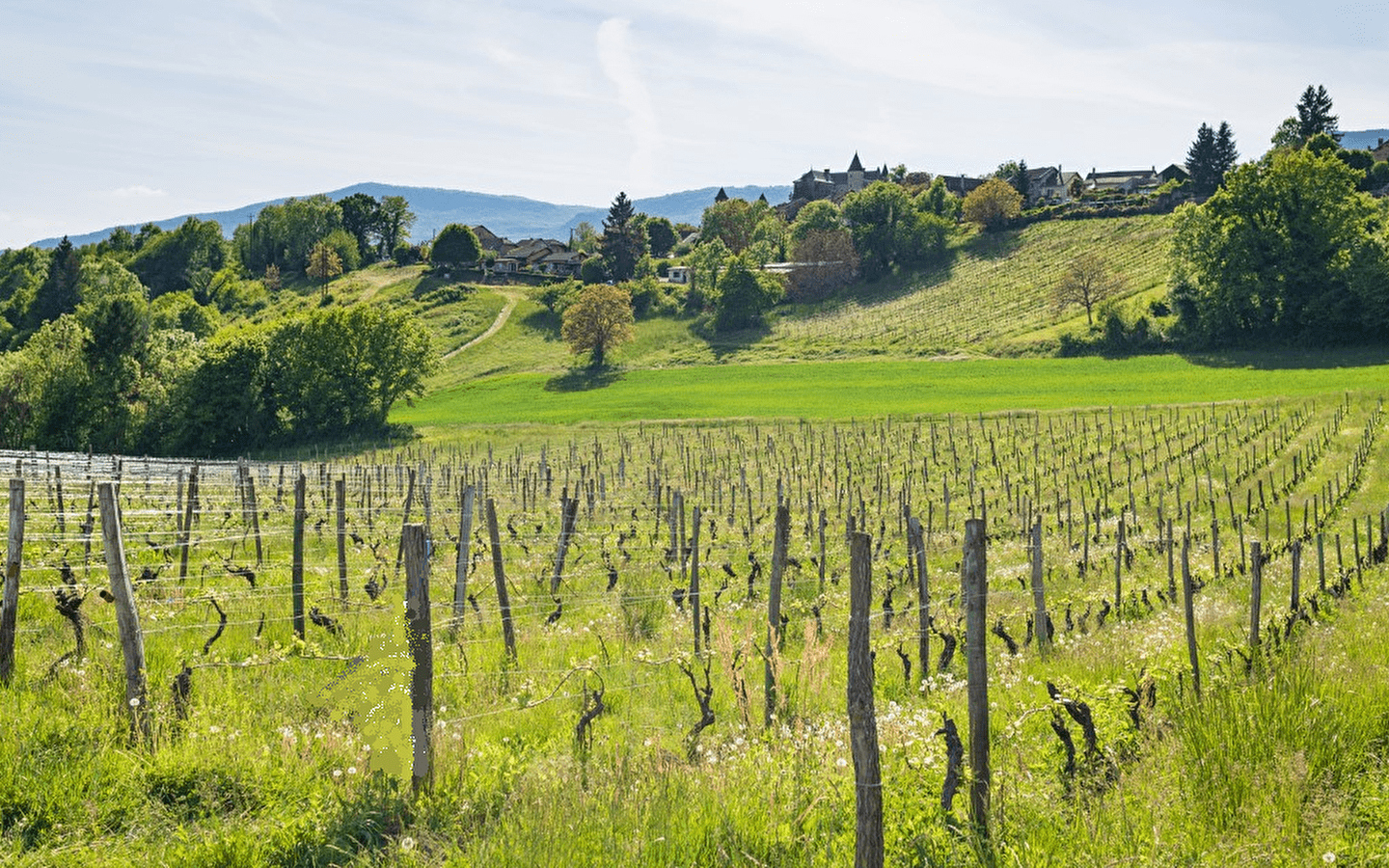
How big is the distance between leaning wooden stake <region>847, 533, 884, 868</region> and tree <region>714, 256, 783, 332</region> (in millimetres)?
94806

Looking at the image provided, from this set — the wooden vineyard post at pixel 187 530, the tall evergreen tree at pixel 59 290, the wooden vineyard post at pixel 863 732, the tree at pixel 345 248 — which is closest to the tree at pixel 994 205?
the tree at pixel 345 248

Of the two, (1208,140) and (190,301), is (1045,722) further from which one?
(1208,140)

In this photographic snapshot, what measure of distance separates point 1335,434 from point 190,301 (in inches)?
4159

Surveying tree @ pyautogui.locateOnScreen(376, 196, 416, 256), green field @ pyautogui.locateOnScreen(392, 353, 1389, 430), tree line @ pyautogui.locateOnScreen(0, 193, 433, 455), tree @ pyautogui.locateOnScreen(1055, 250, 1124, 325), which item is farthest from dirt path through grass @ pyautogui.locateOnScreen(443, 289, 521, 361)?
tree @ pyautogui.locateOnScreen(1055, 250, 1124, 325)

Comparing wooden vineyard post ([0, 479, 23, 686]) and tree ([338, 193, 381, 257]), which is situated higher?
tree ([338, 193, 381, 257])

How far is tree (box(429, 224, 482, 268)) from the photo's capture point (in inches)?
4914

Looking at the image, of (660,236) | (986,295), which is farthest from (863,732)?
(660,236)

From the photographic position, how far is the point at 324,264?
397ft

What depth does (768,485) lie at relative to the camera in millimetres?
36250

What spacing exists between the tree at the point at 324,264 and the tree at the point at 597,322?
46.1 meters

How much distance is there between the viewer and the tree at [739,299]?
328 feet

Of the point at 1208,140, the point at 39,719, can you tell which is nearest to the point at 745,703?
the point at 39,719

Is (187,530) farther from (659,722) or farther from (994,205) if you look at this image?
(994,205)

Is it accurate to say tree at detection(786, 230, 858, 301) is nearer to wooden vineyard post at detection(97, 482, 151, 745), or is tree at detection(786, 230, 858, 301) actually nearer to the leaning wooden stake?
wooden vineyard post at detection(97, 482, 151, 745)
